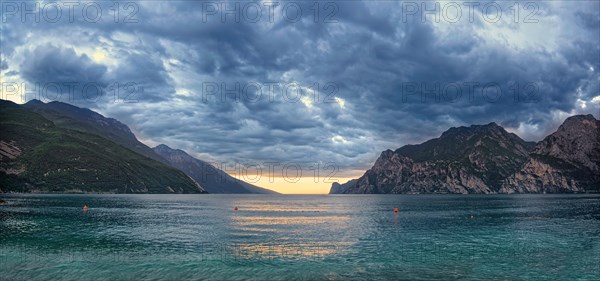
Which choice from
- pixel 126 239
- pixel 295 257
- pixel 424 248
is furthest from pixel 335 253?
pixel 126 239

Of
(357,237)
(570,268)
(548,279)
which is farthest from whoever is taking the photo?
(357,237)

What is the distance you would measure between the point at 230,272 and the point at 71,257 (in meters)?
23.9

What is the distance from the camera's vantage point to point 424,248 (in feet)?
195

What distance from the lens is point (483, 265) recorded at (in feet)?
151

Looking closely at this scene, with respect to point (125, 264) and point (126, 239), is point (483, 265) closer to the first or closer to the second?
point (125, 264)

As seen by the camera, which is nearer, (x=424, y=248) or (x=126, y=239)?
(x=424, y=248)

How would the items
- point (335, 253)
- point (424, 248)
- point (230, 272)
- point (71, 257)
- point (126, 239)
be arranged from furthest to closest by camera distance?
point (126, 239)
point (424, 248)
point (335, 253)
point (71, 257)
point (230, 272)

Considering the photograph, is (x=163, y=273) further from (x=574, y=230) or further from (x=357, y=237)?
(x=574, y=230)

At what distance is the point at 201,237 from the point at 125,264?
28489mm

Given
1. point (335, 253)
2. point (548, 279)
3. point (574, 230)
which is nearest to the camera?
point (548, 279)

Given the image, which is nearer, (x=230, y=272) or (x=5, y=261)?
(x=230, y=272)

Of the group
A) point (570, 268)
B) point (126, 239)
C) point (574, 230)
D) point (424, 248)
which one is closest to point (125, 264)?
point (126, 239)

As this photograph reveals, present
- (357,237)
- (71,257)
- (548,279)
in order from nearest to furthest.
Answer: (548,279) < (71,257) < (357,237)

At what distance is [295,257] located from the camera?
5134cm
